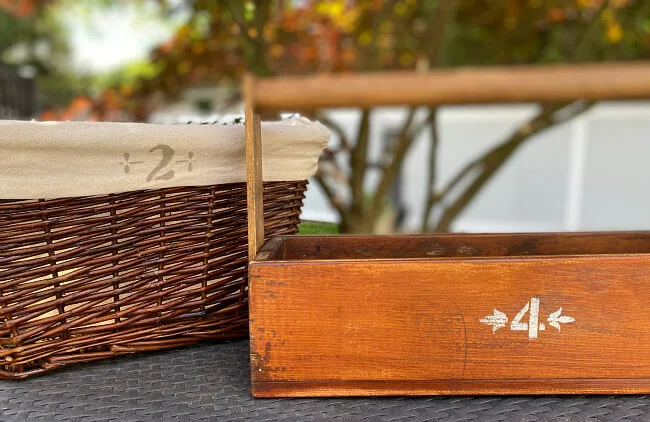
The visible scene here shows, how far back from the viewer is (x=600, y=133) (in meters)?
5.73

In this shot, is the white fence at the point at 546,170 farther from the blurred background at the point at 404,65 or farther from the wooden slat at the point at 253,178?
the wooden slat at the point at 253,178

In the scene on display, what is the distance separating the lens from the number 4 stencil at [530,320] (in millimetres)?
694

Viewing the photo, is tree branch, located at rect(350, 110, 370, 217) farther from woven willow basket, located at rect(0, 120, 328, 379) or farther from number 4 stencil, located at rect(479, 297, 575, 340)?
number 4 stencil, located at rect(479, 297, 575, 340)

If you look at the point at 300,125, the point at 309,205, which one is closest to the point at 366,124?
Answer: the point at 300,125

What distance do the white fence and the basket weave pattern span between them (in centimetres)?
444

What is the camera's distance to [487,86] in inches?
20.3

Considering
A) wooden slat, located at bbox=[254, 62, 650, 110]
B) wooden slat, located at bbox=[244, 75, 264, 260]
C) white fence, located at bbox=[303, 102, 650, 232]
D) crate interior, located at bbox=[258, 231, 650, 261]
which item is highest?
wooden slat, located at bbox=[254, 62, 650, 110]

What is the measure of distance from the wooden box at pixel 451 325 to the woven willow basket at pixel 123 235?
19 cm

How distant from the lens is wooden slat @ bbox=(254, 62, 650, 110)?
1.67ft

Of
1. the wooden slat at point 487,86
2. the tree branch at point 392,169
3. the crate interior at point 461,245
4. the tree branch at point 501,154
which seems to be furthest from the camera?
the tree branch at point 392,169

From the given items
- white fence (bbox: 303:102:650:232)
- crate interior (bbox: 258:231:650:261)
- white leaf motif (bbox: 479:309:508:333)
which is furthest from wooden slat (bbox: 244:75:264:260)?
white fence (bbox: 303:102:650:232)

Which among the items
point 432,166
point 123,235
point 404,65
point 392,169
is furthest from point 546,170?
point 123,235

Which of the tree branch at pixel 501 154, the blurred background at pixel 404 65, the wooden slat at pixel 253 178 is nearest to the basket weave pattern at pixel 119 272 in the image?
the wooden slat at pixel 253 178

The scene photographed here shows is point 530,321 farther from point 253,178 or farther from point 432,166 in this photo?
point 432,166
